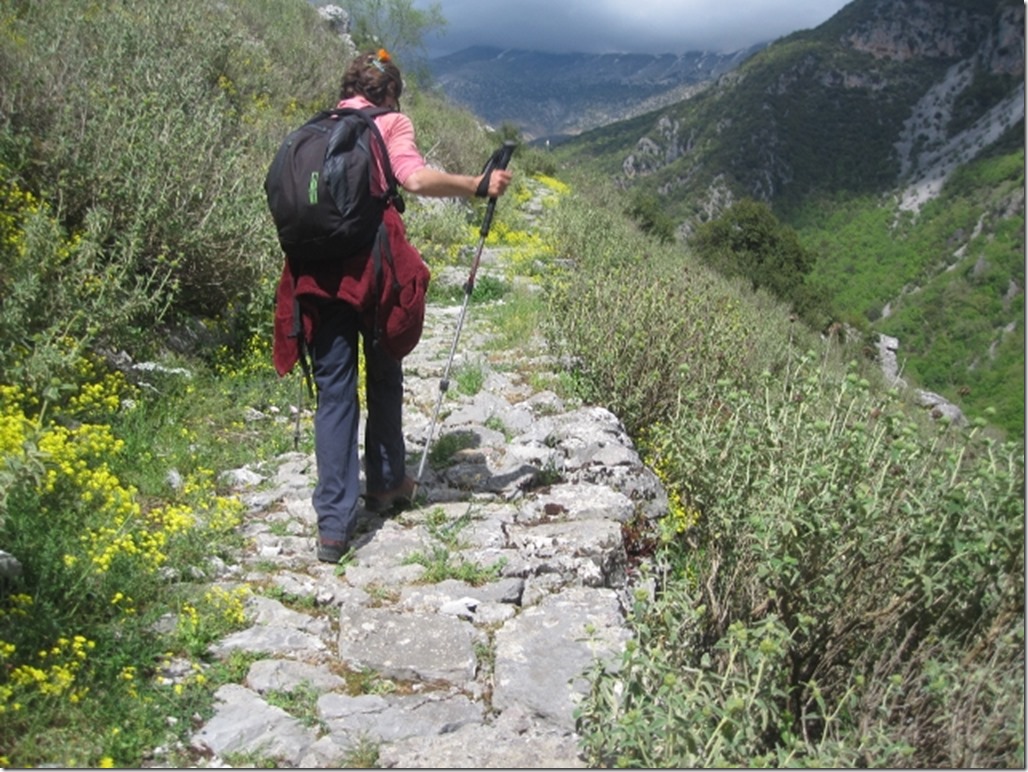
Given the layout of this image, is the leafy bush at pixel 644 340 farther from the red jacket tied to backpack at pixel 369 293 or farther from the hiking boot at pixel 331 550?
the hiking boot at pixel 331 550

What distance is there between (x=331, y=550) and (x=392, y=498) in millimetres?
619

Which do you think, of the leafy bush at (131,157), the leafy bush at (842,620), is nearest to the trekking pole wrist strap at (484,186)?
the leafy bush at (842,620)

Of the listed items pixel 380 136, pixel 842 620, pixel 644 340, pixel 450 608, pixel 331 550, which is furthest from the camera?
pixel 644 340

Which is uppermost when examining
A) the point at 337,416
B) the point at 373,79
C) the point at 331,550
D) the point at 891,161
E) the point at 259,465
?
the point at 891,161

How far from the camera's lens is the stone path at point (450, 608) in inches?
106

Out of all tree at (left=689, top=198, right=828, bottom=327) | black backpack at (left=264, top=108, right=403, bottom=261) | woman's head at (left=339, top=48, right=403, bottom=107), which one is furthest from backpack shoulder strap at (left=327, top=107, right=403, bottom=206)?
tree at (left=689, top=198, right=828, bottom=327)

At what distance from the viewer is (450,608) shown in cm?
353

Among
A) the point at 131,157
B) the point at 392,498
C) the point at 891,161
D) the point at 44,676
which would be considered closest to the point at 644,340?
the point at 392,498

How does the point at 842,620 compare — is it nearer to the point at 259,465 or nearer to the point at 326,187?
the point at 326,187

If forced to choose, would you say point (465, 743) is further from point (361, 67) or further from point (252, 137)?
point (252, 137)

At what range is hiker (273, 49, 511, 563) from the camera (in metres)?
3.83

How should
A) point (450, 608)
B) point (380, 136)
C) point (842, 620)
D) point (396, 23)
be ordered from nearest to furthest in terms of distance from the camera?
point (842, 620)
point (450, 608)
point (380, 136)
point (396, 23)

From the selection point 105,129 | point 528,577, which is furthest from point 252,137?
point 528,577

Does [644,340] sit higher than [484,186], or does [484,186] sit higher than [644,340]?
[484,186]
